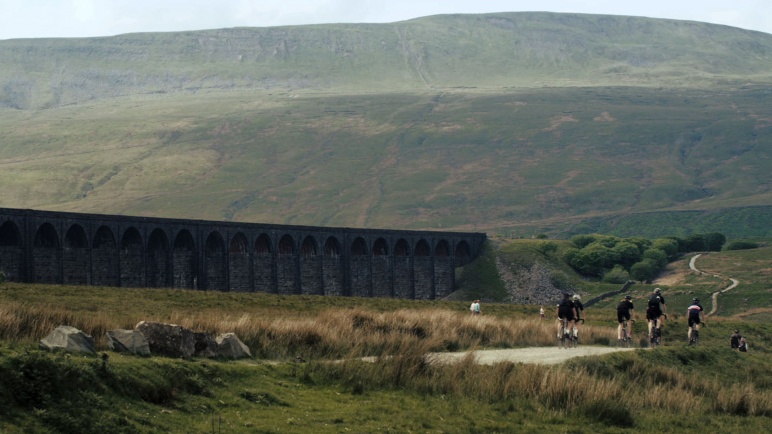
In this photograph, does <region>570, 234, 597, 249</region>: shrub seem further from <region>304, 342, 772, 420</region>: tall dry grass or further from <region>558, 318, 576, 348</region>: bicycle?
<region>304, 342, 772, 420</region>: tall dry grass

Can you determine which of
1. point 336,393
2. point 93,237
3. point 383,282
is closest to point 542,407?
point 336,393

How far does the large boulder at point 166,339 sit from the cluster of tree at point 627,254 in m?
106

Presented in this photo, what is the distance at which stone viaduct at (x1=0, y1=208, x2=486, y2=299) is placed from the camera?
8106cm

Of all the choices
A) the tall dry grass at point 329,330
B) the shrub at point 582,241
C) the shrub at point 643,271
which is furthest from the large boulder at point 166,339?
the shrub at point 582,241

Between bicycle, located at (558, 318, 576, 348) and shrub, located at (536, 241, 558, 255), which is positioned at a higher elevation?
shrub, located at (536, 241, 558, 255)

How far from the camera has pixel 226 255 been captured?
321 ft

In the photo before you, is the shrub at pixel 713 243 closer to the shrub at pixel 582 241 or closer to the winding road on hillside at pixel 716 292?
the winding road on hillside at pixel 716 292

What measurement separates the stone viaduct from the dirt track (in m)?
51.3

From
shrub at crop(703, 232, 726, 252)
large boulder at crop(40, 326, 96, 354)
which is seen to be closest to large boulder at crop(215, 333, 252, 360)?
large boulder at crop(40, 326, 96, 354)

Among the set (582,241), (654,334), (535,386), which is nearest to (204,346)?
(535,386)

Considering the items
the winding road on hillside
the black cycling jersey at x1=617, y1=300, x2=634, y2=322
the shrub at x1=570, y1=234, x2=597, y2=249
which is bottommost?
the winding road on hillside

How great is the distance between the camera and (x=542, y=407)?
24688 millimetres

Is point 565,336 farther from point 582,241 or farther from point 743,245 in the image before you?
point 743,245

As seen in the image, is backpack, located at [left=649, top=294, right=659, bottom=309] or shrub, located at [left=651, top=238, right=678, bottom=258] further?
shrub, located at [left=651, top=238, right=678, bottom=258]
